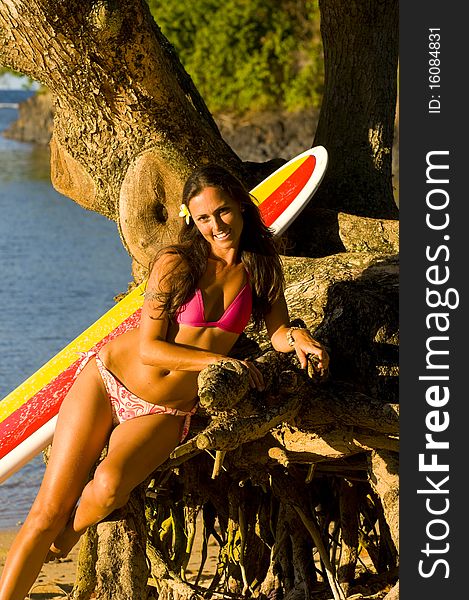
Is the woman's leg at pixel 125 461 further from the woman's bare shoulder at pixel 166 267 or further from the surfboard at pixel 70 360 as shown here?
the surfboard at pixel 70 360

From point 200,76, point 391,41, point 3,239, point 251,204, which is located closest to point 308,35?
point 200,76

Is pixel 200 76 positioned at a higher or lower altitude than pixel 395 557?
higher

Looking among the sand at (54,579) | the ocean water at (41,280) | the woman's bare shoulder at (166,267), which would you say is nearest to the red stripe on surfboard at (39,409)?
the woman's bare shoulder at (166,267)

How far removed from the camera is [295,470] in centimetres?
626

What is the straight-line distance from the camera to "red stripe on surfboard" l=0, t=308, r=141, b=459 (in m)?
6.08

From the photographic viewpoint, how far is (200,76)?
98.6 feet

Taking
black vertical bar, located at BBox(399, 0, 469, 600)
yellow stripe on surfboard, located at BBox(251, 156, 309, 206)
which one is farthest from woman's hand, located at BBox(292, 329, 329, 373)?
yellow stripe on surfboard, located at BBox(251, 156, 309, 206)

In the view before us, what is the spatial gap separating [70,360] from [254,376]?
1.92 metres

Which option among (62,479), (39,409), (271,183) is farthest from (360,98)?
(62,479)

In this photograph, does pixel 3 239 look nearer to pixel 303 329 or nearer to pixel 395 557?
pixel 395 557

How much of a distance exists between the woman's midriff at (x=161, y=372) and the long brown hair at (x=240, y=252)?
0.14 meters

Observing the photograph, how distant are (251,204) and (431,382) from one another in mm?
1027

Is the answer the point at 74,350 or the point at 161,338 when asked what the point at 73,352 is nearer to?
the point at 74,350

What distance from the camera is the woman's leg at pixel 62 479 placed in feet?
16.1
